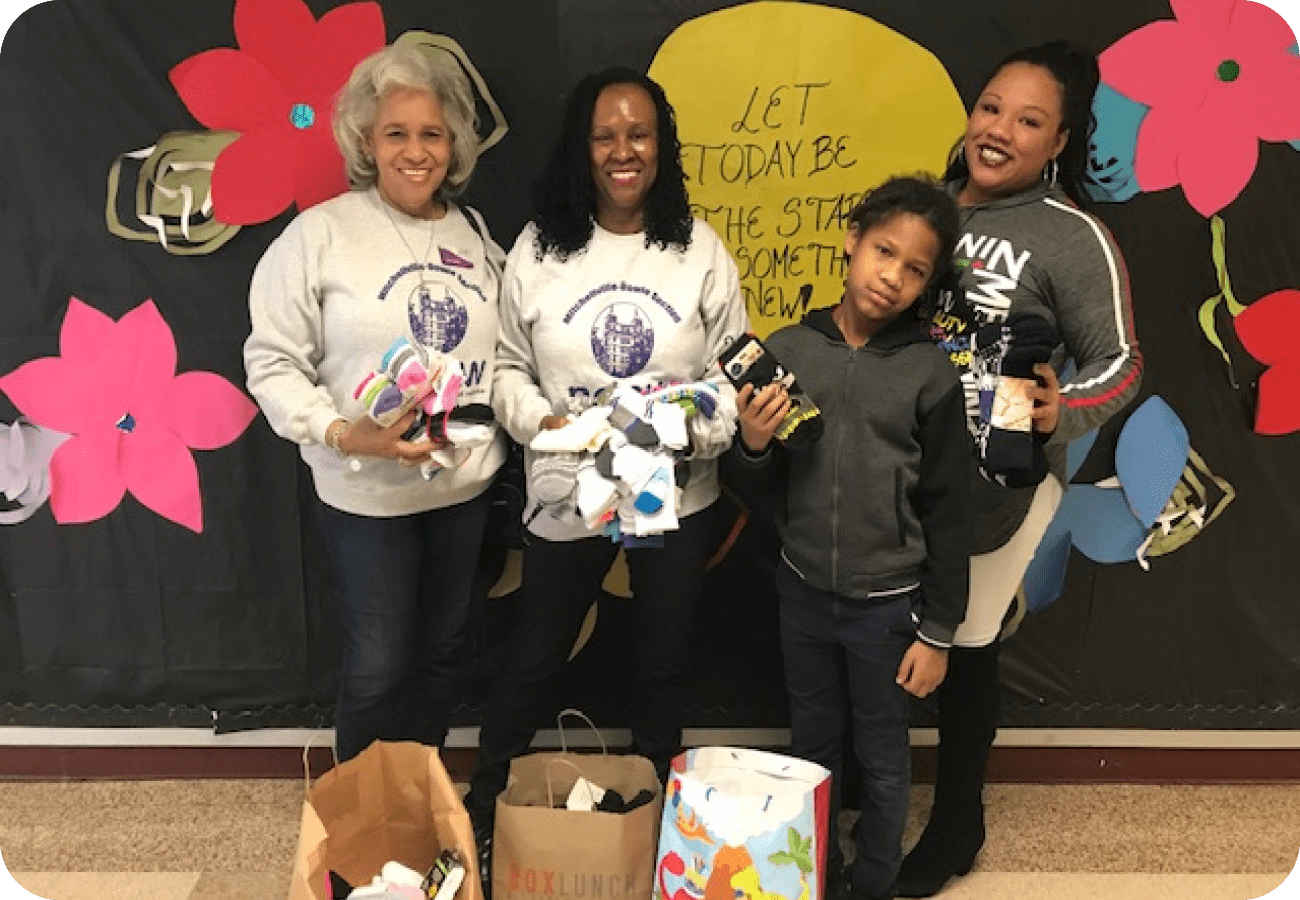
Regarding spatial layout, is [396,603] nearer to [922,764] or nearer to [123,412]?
[123,412]

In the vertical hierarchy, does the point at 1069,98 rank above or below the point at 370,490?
above

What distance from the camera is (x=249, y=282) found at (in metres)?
2.02

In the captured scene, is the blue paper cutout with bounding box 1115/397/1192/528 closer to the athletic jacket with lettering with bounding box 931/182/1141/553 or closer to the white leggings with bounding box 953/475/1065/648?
the white leggings with bounding box 953/475/1065/648

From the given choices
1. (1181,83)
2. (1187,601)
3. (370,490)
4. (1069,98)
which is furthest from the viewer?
(1187,601)

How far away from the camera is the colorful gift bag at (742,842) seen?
1.59m

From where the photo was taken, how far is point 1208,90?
1965mm

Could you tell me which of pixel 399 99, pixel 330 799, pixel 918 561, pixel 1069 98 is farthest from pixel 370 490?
pixel 1069 98

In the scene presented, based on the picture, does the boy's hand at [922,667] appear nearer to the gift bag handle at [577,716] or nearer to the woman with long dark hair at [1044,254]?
the woman with long dark hair at [1044,254]

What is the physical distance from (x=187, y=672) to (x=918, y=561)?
4.99 feet

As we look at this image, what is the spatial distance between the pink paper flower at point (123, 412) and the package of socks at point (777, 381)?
1.05 metres

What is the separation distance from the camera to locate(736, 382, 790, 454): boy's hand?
153 centimetres

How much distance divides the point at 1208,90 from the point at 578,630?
1547 mm

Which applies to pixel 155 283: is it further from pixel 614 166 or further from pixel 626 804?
pixel 626 804

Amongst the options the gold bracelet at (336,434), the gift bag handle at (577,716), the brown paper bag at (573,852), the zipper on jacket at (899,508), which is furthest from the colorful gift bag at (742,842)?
the gold bracelet at (336,434)
